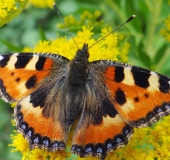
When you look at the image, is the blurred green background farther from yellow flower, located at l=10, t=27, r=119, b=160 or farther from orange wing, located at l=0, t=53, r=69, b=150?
orange wing, located at l=0, t=53, r=69, b=150

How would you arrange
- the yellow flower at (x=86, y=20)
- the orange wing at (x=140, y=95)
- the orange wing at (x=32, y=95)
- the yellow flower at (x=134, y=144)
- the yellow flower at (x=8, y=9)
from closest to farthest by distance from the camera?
the orange wing at (x=140, y=95) → the orange wing at (x=32, y=95) → the yellow flower at (x=134, y=144) → the yellow flower at (x=8, y=9) → the yellow flower at (x=86, y=20)

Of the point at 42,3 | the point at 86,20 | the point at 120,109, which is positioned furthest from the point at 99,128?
the point at 42,3

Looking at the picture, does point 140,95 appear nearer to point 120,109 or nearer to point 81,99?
point 120,109

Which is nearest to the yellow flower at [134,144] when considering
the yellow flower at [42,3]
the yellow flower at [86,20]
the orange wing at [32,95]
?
the orange wing at [32,95]

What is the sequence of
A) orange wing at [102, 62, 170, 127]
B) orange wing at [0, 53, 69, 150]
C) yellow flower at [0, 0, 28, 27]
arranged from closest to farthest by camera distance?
orange wing at [102, 62, 170, 127] → orange wing at [0, 53, 69, 150] → yellow flower at [0, 0, 28, 27]

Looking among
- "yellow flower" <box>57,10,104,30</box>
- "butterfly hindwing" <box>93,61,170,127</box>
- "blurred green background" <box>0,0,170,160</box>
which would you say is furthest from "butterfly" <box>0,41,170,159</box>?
"yellow flower" <box>57,10,104,30</box>

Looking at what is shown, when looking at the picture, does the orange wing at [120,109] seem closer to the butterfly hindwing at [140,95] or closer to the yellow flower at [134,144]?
the butterfly hindwing at [140,95]

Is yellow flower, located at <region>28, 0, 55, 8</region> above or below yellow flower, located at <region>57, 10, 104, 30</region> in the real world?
above
